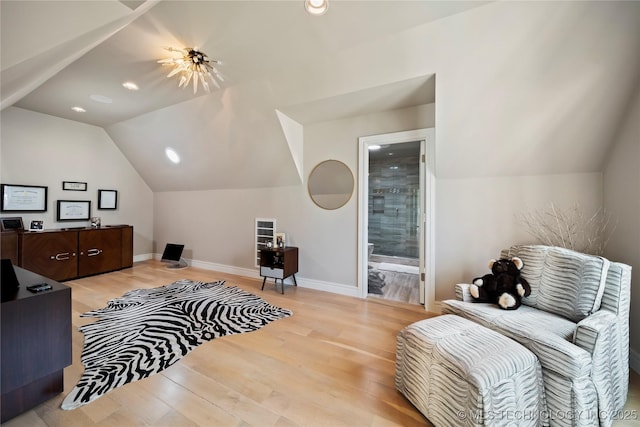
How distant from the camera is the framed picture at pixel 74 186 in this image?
13.2ft

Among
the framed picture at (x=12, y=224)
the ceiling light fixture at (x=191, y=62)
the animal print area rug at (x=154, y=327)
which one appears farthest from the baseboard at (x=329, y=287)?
the framed picture at (x=12, y=224)

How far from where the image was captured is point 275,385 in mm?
1588

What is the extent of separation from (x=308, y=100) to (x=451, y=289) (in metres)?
2.68

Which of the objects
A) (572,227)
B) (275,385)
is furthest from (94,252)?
(572,227)

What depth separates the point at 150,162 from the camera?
4.55 meters

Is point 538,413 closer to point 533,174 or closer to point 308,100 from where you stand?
point 533,174

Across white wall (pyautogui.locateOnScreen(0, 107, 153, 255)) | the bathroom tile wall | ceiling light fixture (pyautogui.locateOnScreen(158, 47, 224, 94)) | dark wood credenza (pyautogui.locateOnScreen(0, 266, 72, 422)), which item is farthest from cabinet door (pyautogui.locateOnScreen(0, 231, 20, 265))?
the bathroom tile wall

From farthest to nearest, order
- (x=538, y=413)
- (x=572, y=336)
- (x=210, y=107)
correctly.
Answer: (x=210, y=107) < (x=572, y=336) < (x=538, y=413)

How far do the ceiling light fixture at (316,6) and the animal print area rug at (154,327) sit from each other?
2.72 metres

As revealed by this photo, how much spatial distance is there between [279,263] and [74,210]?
3881 mm

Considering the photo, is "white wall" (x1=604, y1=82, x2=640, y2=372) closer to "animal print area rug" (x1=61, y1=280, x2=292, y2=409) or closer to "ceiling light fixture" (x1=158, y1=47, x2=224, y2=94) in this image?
"animal print area rug" (x1=61, y1=280, x2=292, y2=409)

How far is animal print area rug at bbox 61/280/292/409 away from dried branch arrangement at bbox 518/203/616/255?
107 inches

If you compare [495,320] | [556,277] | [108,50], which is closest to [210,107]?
[108,50]

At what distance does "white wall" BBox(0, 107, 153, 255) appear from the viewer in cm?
357
